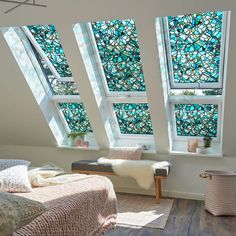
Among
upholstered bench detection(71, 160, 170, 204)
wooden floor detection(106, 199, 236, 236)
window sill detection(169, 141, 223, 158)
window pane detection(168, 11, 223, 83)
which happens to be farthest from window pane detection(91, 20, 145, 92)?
wooden floor detection(106, 199, 236, 236)

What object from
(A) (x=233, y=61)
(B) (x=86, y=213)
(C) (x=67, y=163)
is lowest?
(C) (x=67, y=163)

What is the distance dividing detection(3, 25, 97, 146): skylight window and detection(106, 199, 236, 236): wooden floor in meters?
1.92

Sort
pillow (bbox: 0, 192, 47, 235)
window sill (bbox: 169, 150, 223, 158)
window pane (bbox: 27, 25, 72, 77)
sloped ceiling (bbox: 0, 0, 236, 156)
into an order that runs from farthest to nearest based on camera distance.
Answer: window sill (bbox: 169, 150, 223, 158) → window pane (bbox: 27, 25, 72, 77) → sloped ceiling (bbox: 0, 0, 236, 156) → pillow (bbox: 0, 192, 47, 235)

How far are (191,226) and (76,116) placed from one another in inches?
98.0

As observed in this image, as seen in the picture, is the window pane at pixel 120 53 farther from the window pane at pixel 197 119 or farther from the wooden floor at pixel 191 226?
the wooden floor at pixel 191 226

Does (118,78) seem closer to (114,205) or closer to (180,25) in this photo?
(180,25)

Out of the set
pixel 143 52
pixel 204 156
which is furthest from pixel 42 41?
pixel 204 156

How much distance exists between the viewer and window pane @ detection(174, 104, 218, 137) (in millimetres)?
4078

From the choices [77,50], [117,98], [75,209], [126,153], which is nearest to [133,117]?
[117,98]

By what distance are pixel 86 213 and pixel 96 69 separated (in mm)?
2128

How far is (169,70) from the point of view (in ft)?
12.3

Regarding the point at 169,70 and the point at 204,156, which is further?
the point at 204,156

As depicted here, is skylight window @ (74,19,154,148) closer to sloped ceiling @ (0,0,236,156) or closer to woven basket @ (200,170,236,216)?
sloped ceiling @ (0,0,236,156)

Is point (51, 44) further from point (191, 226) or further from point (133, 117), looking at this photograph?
point (191, 226)
